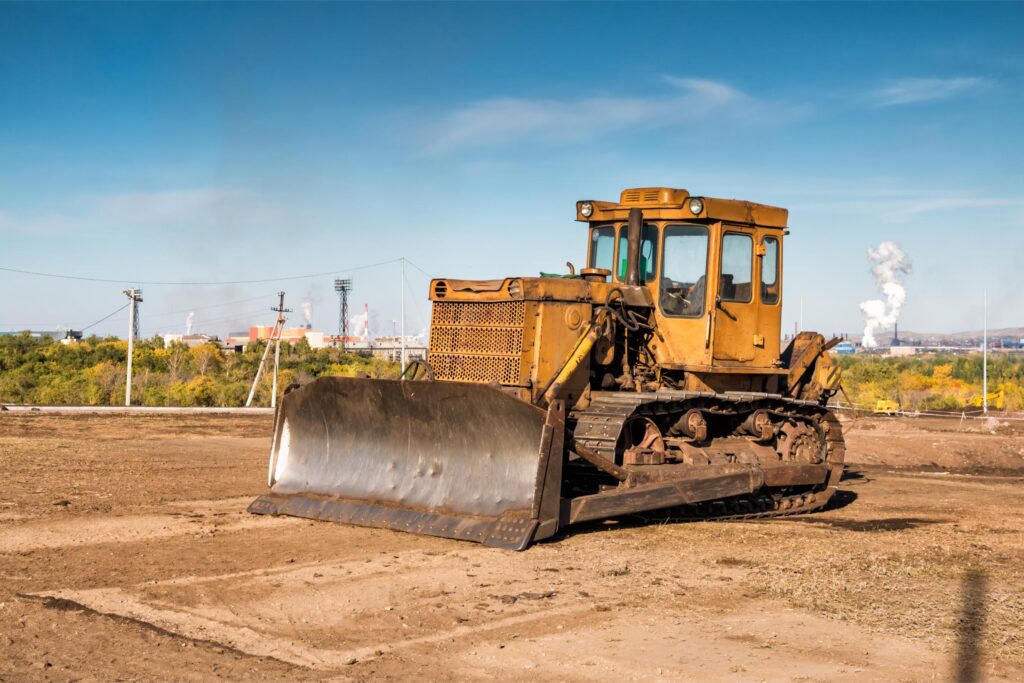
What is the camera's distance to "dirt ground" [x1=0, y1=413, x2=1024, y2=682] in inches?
245

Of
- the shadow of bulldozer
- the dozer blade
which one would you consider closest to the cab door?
the dozer blade

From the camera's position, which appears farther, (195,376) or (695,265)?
(195,376)

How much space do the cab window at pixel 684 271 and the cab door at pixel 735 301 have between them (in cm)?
21

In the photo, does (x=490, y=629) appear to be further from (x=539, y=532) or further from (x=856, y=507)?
(x=856, y=507)

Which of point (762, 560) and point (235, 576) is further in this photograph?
point (762, 560)

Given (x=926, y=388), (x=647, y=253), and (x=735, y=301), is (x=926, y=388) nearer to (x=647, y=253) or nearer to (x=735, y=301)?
(x=735, y=301)

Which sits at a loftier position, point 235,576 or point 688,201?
point 688,201

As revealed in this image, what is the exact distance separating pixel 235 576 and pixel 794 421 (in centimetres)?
739

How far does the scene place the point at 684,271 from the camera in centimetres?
1226

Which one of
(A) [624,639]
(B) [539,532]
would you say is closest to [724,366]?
(B) [539,532]

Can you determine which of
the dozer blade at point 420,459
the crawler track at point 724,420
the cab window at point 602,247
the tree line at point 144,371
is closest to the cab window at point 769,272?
the crawler track at point 724,420

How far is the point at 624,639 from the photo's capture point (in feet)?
22.2

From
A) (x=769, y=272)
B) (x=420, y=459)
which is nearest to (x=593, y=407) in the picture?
(x=420, y=459)

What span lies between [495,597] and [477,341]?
151 inches
